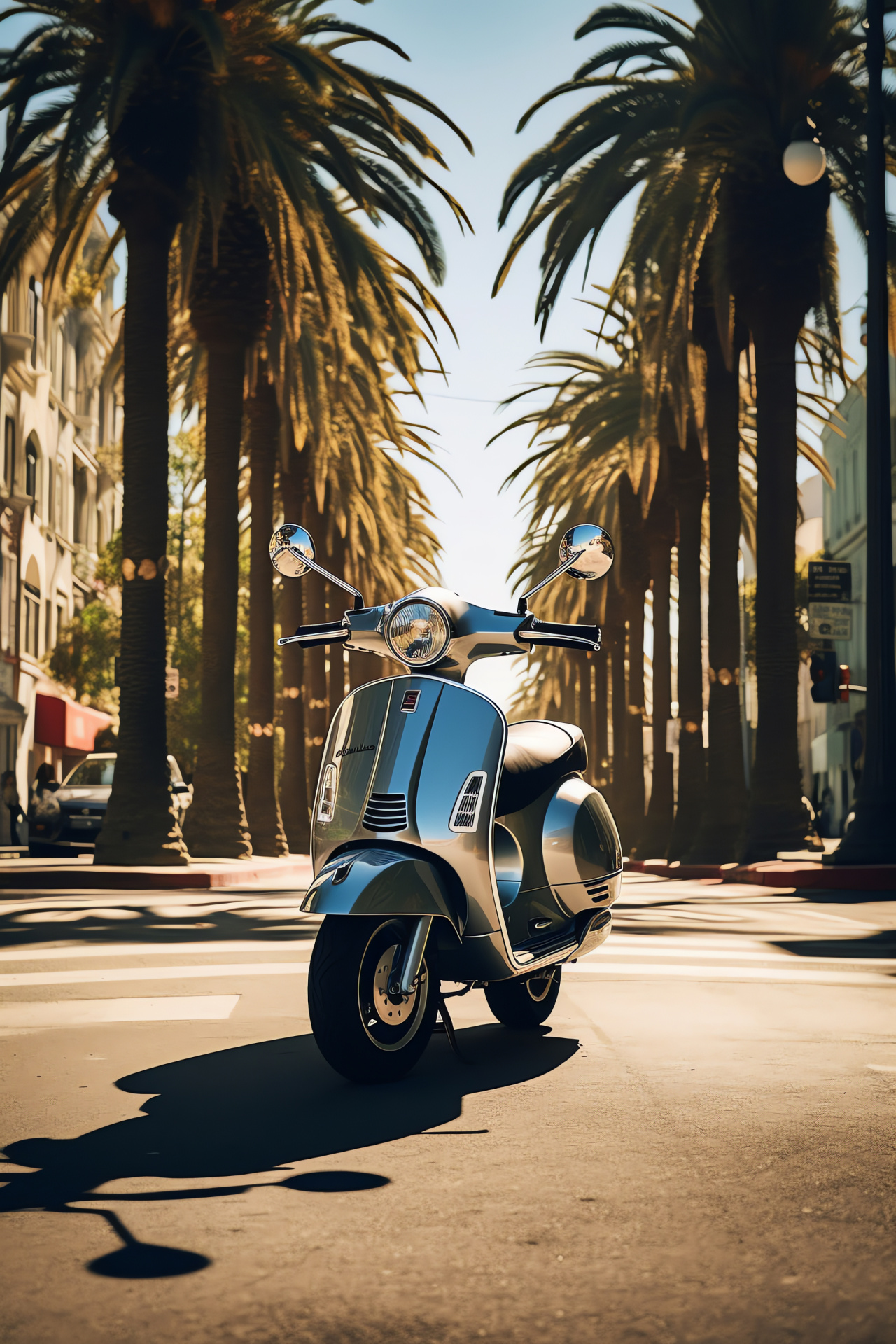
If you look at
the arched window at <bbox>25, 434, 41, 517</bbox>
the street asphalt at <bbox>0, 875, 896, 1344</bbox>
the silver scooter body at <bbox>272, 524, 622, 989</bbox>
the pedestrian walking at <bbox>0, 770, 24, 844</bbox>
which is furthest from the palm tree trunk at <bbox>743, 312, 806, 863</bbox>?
the arched window at <bbox>25, 434, 41, 517</bbox>

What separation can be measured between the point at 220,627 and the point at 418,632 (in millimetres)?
16541

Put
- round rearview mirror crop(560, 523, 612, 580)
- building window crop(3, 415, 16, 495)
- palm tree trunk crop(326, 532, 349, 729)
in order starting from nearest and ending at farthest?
round rearview mirror crop(560, 523, 612, 580) → building window crop(3, 415, 16, 495) → palm tree trunk crop(326, 532, 349, 729)

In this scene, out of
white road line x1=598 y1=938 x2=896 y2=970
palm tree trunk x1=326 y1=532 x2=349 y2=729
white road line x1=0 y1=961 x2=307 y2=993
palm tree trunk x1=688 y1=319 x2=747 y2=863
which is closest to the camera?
white road line x1=0 y1=961 x2=307 y2=993

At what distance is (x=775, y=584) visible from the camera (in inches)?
830

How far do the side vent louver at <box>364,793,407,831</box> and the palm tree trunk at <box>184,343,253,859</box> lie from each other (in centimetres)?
1601

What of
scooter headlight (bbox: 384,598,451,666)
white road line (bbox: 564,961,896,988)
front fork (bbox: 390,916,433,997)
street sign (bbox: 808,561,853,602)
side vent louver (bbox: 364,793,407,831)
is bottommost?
white road line (bbox: 564,961,896,988)

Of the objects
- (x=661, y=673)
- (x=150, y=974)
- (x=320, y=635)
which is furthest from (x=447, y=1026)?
(x=661, y=673)

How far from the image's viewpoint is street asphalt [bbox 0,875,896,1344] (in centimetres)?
303

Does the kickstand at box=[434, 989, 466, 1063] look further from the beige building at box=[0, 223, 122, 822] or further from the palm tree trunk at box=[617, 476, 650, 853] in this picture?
the palm tree trunk at box=[617, 476, 650, 853]

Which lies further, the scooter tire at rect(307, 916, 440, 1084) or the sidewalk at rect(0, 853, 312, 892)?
the sidewalk at rect(0, 853, 312, 892)

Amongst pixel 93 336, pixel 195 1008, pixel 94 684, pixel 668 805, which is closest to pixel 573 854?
pixel 195 1008

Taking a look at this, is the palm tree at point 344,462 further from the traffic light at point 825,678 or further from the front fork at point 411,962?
the front fork at point 411,962

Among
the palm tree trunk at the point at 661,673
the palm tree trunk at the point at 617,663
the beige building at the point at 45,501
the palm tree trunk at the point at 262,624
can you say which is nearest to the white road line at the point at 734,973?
the palm tree trunk at the point at 262,624

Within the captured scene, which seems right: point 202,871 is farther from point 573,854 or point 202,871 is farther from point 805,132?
point 805,132
